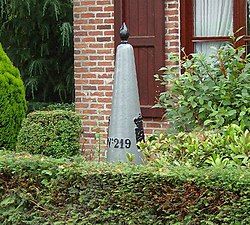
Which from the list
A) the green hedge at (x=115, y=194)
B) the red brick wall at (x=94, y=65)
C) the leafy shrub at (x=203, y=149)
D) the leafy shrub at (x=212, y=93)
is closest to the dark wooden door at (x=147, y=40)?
the red brick wall at (x=94, y=65)

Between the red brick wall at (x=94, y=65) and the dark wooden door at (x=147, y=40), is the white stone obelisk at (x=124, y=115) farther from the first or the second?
the red brick wall at (x=94, y=65)

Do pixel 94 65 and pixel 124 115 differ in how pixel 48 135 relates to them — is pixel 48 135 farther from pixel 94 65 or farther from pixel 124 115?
pixel 124 115

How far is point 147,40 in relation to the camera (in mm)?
8047

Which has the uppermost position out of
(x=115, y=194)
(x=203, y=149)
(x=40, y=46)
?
(x=40, y=46)

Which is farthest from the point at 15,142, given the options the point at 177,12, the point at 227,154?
the point at 227,154

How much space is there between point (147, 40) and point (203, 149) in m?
2.88

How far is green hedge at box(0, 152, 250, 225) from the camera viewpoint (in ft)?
14.8

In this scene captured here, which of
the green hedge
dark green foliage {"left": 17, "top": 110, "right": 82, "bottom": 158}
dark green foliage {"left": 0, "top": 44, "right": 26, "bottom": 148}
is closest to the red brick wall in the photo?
dark green foliage {"left": 17, "top": 110, "right": 82, "bottom": 158}

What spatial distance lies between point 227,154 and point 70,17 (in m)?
5.64

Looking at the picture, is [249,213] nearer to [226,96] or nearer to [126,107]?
[126,107]

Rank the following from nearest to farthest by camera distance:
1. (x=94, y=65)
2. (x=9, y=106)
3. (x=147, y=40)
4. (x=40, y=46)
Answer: (x=147, y=40) → (x=9, y=106) → (x=94, y=65) → (x=40, y=46)

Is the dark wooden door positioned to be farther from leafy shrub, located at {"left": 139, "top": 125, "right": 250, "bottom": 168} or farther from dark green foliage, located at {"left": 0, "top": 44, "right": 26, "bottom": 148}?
leafy shrub, located at {"left": 139, "top": 125, "right": 250, "bottom": 168}

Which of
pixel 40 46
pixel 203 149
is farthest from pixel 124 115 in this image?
pixel 40 46

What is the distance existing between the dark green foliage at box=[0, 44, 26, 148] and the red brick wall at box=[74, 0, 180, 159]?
733mm
